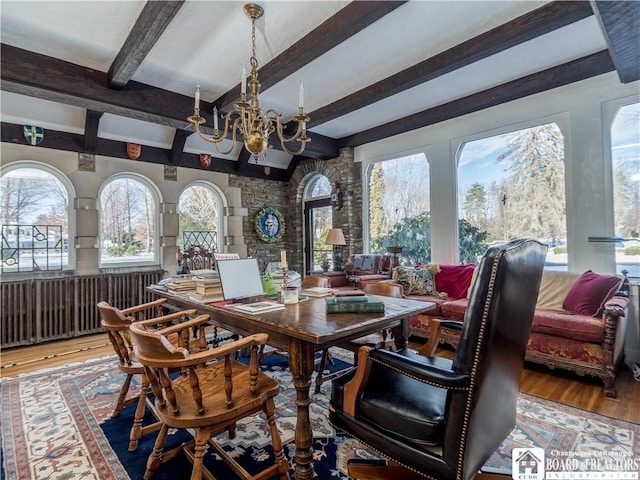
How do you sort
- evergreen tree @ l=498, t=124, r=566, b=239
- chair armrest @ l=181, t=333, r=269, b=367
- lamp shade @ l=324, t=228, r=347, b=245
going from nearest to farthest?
chair armrest @ l=181, t=333, r=269, b=367 → evergreen tree @ l=498, t=124, r=566, b=239 → lamp shade @ l=324, t=228, r=347, b=245

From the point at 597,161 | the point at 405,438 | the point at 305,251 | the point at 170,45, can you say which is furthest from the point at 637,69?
the point at 305,251

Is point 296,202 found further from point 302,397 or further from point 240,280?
point 302,397

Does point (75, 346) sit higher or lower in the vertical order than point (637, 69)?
lower

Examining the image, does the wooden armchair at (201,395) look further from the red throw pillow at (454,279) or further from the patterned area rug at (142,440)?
the red throw pillow at (454,279)

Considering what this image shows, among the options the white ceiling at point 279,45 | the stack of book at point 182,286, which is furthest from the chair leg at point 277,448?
the white ceiling at point 279,45

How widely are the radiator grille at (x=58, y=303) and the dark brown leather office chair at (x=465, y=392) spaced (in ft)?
13.8

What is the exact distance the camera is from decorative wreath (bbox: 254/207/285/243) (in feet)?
20.2

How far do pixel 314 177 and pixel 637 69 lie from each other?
4.72 metres

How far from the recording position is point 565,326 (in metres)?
2.70

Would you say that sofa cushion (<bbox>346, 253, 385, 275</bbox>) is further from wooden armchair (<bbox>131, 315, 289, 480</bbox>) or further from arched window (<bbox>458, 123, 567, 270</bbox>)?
wooden armchair (<bbox>131, 315, 289, 480</bbox>)

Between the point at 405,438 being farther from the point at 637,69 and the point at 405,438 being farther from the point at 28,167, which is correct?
the point at 28,167

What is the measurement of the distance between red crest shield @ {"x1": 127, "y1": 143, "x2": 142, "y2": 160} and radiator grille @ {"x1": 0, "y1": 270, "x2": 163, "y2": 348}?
1737mm

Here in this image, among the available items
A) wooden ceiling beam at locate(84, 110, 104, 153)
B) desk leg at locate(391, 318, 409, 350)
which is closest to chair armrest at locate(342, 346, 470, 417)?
desk leg at locate(391, 318, 409, 350)

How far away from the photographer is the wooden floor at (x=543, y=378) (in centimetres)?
228
